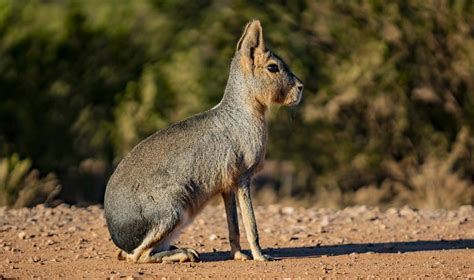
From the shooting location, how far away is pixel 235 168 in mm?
9305

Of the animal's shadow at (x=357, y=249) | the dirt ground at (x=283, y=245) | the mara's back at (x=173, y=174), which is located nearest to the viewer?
the dirt ground at (x=283, y=245)

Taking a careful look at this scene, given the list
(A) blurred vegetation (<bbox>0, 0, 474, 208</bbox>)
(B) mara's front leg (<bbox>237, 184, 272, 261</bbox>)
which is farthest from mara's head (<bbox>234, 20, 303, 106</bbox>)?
(A) blurred vegetation (<bbox>0, 0, 474, 208</bbox>)

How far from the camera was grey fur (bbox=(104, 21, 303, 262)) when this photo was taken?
9031mm

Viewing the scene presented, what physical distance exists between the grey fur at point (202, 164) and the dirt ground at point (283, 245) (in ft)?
1.08

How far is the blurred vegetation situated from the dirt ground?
186 cm

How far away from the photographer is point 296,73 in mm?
15906

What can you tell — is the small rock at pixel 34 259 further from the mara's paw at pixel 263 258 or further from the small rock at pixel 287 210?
the small rock at pixel 287 210

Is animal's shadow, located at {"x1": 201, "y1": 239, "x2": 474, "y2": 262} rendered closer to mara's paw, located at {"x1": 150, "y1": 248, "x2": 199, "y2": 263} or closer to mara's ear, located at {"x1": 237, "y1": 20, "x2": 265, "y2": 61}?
mara's paw, located at {"x1": 150, "y1": 248, "x2": 199, "y2": 263}

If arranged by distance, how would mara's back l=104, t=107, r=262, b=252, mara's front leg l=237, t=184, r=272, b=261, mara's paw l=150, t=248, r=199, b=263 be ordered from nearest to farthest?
mara's back l=104, t=107, r=262, b=252 < mara's paw l=150, t=248, r=199, b=263 < mara's front leg l=237, t=184, r=272, b=261

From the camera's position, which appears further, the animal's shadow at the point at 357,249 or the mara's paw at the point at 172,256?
the animal's shadow at the point at 357,249

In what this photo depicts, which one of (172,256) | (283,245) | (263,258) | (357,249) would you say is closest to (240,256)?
(263,258)

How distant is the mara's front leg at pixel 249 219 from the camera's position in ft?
30.7

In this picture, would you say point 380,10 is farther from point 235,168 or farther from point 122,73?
point 235,168

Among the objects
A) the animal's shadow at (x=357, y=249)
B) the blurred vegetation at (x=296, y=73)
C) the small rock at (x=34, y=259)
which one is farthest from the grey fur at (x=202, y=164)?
the blurred vegetation at (x=296, y=73)
